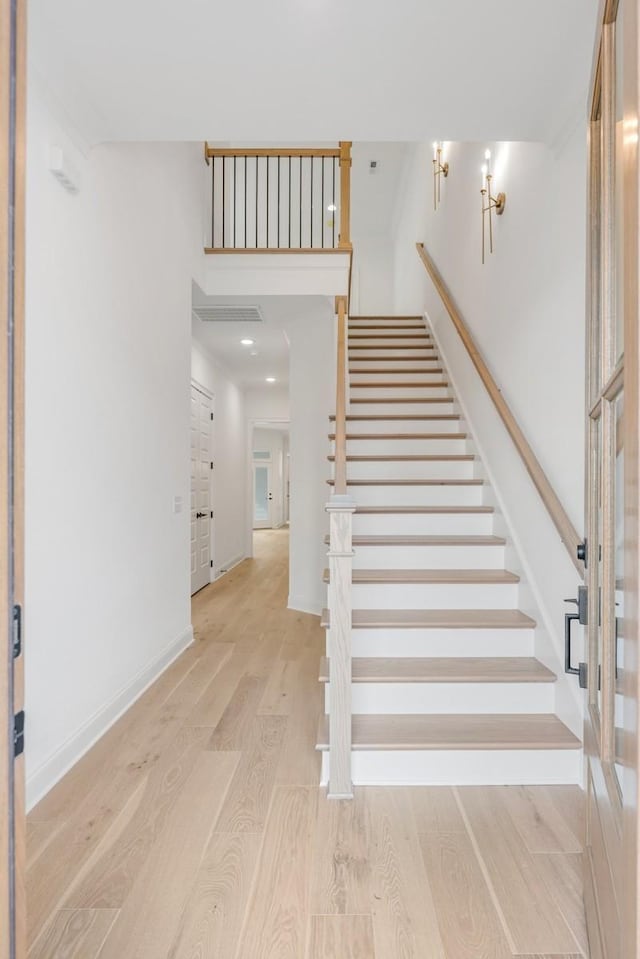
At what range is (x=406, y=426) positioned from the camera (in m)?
4.22

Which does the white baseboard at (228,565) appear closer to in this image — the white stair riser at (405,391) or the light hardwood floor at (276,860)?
the white stair riser at (405,391)

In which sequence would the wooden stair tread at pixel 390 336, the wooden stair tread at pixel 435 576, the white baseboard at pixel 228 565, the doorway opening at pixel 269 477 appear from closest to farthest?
the wooden stair tread at pixel 435 576
the wooden stair tread at pixel 390 336
the white baseboard at pixel 228 565
the doorway opening at pixel 269 477

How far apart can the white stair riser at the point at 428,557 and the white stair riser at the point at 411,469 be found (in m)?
0.88

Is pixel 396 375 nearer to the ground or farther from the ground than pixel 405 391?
farther from the ground

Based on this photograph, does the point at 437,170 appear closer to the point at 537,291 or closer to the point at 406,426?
the point at 406,426

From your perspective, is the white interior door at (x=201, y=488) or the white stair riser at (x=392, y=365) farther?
the white interior door at (x=201, y=488)

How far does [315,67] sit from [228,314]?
311 centimetres

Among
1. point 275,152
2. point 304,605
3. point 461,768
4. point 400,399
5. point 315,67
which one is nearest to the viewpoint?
point 315,67

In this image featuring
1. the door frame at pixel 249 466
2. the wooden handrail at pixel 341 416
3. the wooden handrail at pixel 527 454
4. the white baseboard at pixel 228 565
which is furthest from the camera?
the door frame at pixel 249 466

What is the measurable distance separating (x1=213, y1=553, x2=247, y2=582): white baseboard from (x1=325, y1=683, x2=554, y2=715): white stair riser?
4415 mm

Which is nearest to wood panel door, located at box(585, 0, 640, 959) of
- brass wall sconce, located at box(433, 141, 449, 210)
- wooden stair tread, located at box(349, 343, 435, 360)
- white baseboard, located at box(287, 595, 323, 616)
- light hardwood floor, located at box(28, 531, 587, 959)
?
light hardwood floor, located at box(28, 531, 587, 959)

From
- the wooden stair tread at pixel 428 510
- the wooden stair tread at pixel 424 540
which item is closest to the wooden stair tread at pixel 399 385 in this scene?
the wooden stair tread at pixel 428 510

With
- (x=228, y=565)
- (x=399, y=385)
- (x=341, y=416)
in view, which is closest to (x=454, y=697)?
(x=341, y=416)

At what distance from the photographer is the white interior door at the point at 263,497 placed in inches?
573
